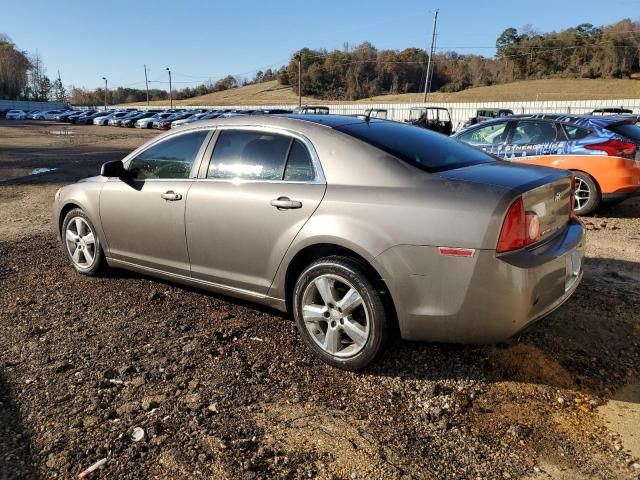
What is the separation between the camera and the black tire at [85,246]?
4.77m

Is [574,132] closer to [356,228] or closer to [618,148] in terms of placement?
[618,148]

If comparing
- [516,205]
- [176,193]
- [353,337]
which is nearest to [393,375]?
[353,337]

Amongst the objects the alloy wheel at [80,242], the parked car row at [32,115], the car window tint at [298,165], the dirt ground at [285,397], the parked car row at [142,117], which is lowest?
the parked car row at [32,115]

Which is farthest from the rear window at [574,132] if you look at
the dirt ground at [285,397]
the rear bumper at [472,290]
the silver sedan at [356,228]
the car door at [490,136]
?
the rear bumper at [472,290]

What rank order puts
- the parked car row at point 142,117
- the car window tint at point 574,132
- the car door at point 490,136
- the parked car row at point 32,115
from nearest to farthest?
the car window tint at point 574,132, the car door at point 490,136, the parked car row at point 142,117, the parked car row at point 32,115

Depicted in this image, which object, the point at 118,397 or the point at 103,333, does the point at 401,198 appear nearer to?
the point at 118,397

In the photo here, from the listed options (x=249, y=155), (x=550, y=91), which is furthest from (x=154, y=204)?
(x=550, y=91)

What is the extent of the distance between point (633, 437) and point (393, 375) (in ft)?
4.12

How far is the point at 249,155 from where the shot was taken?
12.0 ft

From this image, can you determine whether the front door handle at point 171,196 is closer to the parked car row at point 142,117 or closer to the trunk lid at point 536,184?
the trunk lid at point 536,184

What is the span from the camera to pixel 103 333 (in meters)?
3.74

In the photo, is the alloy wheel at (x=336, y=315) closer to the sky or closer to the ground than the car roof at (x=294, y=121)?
closer to the ground

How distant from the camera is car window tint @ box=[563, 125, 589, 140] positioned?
24.6 feet

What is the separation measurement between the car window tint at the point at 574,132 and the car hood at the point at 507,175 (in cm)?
480
